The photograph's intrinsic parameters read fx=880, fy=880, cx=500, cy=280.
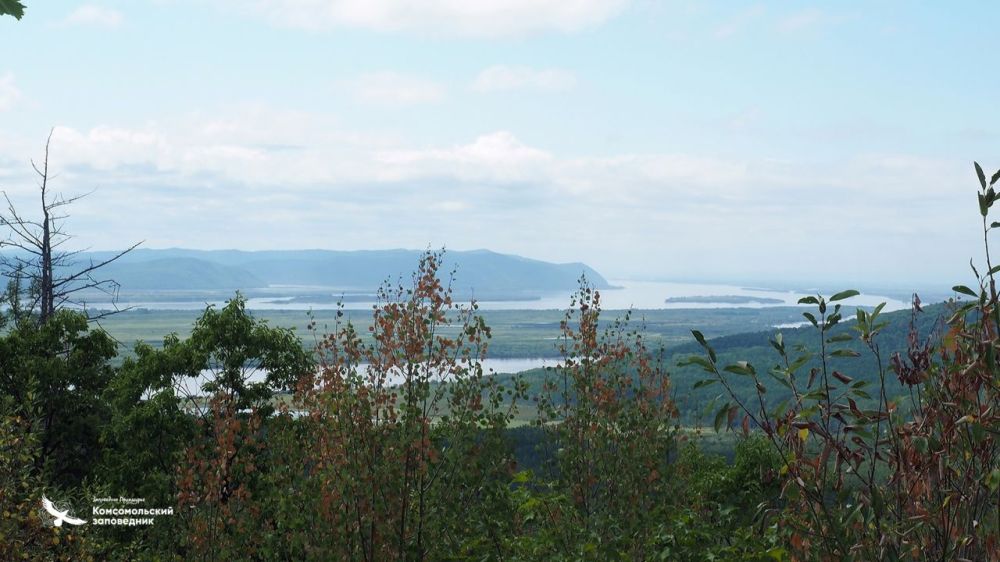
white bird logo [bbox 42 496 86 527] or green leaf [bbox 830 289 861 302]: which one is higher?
green leaf [bbox 830 289 861 302]

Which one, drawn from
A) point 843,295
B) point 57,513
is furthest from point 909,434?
point 57,513

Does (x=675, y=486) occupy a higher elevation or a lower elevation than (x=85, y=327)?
lower

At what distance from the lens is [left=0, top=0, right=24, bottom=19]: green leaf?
2.44 metres

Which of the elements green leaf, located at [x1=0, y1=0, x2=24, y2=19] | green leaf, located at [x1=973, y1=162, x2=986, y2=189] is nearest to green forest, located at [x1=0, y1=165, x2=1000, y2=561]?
green leaf, located at [x1=973, y1=162, x2=986, y2=189]

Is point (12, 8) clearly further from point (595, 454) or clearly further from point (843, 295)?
point (595, 454)

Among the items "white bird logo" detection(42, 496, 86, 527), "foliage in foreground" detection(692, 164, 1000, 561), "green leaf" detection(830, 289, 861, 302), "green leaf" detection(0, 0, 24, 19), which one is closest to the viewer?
"green leaf" detection(0, 0, 24, 19)

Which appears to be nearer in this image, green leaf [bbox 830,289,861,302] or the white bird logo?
green leaf [bbox 830,289,861,302]

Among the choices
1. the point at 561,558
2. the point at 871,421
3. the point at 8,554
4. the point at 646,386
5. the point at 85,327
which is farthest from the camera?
the point at 85,327

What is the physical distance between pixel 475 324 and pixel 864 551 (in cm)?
349

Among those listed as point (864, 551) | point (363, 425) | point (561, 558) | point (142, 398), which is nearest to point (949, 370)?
point (864, 551)

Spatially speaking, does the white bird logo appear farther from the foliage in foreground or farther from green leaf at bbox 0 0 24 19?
the foliage in foreground

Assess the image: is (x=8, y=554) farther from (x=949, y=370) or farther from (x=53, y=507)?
(x=949, y=370)

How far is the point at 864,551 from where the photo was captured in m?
3.51

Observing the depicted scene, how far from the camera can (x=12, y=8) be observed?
2.45 metres
